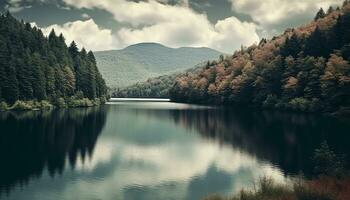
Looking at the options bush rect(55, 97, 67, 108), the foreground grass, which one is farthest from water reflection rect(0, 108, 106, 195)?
bush rect(55, 97, 67, 108)

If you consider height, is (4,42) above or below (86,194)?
above

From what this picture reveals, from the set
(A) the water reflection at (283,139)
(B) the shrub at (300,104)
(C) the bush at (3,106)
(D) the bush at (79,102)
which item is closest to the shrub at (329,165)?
(A) the water reflection at (283,139)

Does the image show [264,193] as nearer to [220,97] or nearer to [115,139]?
[115,139]

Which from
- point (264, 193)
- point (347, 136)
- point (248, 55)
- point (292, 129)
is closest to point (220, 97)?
point (248, 55)

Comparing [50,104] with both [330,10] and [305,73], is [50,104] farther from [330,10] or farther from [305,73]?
[330,10]

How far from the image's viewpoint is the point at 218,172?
37.0 metres

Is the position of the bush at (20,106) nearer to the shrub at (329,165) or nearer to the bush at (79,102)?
the bush at (79,102)

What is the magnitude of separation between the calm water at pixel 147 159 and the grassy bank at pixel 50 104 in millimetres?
49030

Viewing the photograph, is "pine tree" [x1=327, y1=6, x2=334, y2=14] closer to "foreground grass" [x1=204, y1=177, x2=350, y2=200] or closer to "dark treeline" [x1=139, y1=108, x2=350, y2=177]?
"dark treeline" [x1=139, y1=108, x2=350, y2=177]

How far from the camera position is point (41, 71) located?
5054 inches

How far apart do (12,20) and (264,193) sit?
159 m

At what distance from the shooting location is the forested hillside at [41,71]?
117m

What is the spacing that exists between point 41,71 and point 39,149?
86.9 m

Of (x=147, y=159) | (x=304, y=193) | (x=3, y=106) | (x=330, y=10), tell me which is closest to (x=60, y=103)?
(x=3, y=106)
